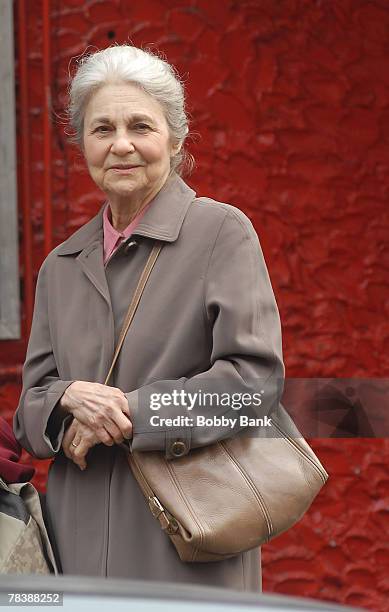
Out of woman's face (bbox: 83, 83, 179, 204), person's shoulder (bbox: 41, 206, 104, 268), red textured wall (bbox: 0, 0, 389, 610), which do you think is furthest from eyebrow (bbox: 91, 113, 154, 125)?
red textured wall (bbox: 0, 0, 389, 610)

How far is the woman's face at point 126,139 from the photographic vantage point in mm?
2244

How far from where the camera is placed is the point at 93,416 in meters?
2.13

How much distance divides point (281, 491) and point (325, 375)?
178cm

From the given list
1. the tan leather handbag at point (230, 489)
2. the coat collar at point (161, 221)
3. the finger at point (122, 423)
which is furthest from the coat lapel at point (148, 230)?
the tan leather handbag at point (230, 489)

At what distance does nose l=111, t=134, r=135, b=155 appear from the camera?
2.23m

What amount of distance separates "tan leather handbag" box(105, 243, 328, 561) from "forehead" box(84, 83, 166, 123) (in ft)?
2.06

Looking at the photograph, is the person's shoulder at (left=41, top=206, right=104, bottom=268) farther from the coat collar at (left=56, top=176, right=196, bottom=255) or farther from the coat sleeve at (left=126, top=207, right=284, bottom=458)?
the coat sleeve at (left=126, top=207, right=284, bottom=458)

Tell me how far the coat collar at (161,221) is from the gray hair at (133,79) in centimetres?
10

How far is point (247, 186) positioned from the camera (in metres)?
3.82

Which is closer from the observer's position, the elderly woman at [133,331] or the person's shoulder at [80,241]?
the elderly woman at [133,331]

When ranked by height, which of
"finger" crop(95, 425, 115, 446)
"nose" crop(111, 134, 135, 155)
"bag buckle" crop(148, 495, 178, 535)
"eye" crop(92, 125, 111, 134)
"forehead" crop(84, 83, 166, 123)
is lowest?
"bag buckle" crop(148, 495, 178, 535)

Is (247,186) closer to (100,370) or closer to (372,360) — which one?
(372,360)

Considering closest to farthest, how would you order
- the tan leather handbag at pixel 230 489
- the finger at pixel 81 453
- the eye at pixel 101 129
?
the tan leather handbag at pixel 230 489 → the finger at pixel 81 453 → the eye at pixel 101 129

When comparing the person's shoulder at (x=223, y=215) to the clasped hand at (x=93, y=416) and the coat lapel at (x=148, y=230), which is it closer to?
the coat lapel at (x=148, y=230)
